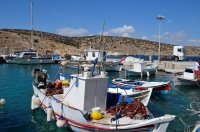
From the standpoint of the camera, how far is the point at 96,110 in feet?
41.1

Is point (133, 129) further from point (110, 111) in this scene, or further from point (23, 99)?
point (23, 99)

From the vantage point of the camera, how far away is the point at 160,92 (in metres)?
25.1

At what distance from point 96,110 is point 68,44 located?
12069 centimetres

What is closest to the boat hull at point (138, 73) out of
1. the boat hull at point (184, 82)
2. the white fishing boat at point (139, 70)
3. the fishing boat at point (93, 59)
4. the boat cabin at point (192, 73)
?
the white fishing boat at point (139, 70)

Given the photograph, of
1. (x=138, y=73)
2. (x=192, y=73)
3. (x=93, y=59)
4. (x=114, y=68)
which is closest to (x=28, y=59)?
(x=93, y=59)

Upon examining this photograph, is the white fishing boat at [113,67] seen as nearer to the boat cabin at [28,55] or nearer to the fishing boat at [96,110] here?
the boat cabin at [28,55]

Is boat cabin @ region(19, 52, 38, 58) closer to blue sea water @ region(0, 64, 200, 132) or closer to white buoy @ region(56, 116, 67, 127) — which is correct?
blue sea water @ region(0, 64, 200, 132)

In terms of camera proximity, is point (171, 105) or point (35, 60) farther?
point (35, 60)

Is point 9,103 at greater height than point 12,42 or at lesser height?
lesser

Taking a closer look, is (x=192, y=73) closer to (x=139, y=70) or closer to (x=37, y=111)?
(x=139, y=70)

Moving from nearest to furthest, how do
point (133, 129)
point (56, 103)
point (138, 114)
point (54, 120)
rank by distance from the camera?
point (133, 129) < point (138, 114) < point (56, 103) < point (54, 120)

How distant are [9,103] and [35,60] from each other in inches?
1775

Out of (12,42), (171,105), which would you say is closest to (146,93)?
(171,105)

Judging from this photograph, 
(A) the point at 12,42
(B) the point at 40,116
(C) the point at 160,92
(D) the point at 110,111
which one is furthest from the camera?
(A) the point at 12,42
